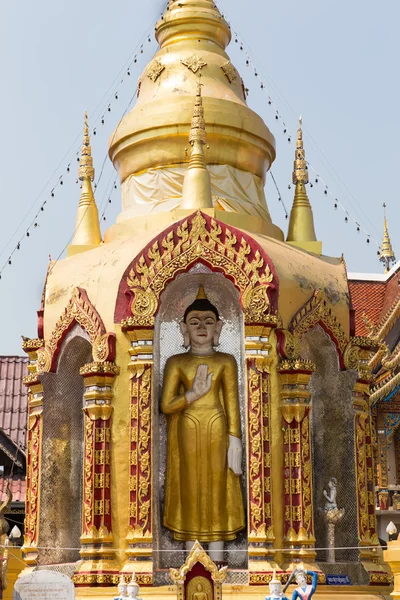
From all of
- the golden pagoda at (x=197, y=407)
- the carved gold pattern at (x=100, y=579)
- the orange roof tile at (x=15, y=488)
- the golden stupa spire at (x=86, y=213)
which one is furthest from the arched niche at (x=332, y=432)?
the orange roof tile at (x=15, y=488)

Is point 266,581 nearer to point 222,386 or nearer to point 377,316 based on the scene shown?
point 222,386

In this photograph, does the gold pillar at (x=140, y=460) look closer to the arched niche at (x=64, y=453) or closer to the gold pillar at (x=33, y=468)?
A: the arched niche at (x=64, y=453)

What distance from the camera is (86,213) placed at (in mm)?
18859

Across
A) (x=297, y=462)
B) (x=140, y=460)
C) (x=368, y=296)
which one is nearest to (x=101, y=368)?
(x=140, y=460)

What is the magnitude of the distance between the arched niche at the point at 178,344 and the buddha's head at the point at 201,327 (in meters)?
0.10

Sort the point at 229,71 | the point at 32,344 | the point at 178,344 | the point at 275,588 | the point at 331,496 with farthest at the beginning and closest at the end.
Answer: the point at 229,71 → the point at 32,344 → the point at 178,344 → the point at 331,496 → the point at 275,588

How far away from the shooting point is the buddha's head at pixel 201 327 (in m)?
16.1

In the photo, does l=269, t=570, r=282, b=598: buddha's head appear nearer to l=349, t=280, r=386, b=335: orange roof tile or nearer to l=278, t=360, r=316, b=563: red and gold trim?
l=278, t=360, r=316, b=563: red and gold trim

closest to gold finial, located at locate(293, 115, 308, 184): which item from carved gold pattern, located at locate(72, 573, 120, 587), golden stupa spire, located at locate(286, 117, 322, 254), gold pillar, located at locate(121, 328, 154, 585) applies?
golden stupa spire, located at locate(286, 117, 322, 254)

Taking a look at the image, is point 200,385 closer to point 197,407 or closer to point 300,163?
point 197,407

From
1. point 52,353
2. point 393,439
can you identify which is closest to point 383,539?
point 393,439

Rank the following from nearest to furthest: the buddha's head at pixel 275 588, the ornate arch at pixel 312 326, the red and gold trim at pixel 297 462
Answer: the buddha's head at pixel 275 588, the red and gold trim at pixel 297 462, the ornate arch at pixel 312 326

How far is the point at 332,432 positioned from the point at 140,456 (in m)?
3.40

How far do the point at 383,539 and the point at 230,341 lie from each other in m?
8.21
